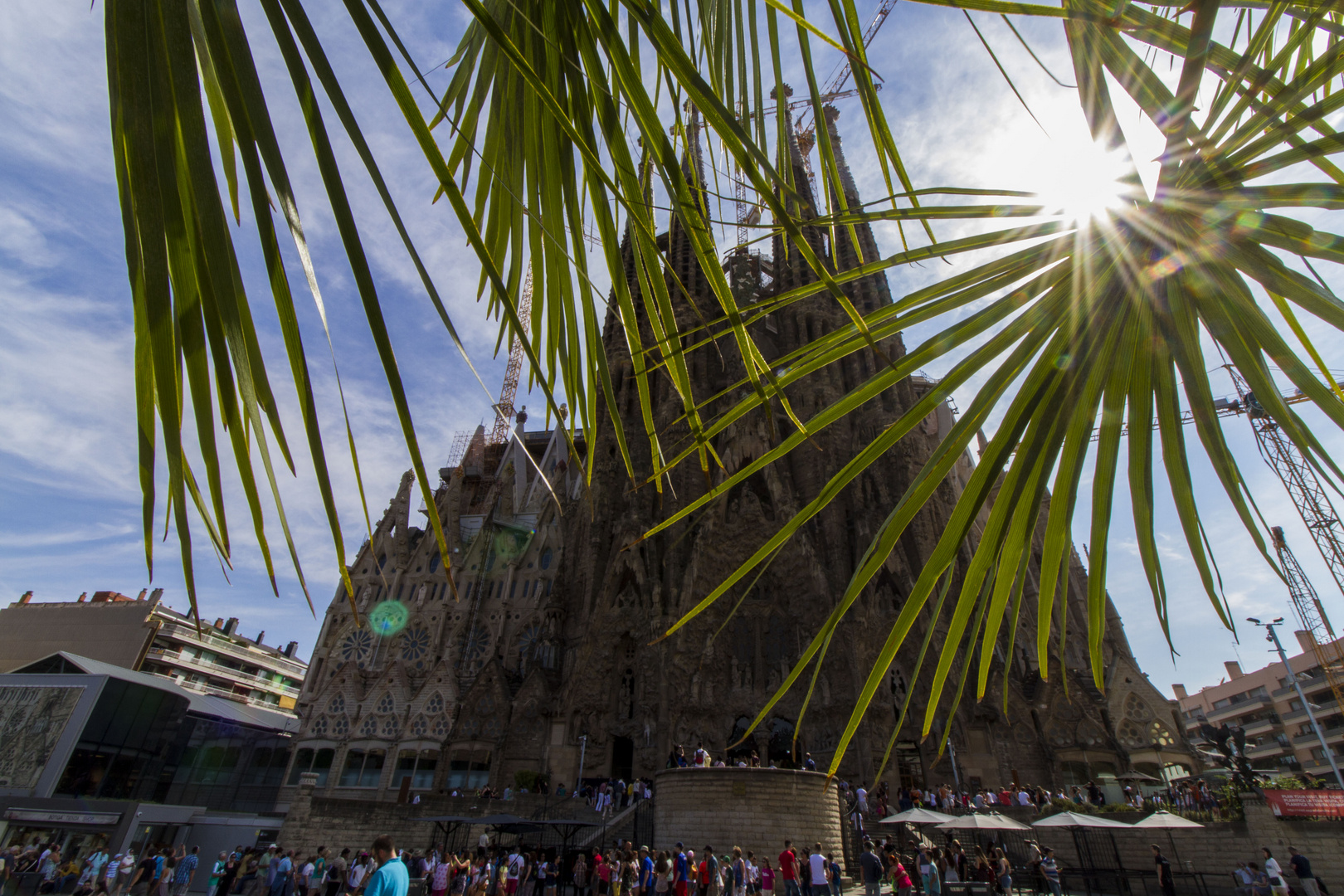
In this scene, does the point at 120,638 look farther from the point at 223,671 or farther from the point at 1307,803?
the point at 1307,803

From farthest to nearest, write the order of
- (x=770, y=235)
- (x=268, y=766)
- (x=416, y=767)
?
(x=268, y=766)
(x=416, y=767)
(x=770, y=235)

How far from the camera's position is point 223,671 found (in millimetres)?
49531

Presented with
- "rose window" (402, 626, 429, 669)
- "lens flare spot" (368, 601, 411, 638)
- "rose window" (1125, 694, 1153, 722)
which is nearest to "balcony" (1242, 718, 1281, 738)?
"rose window" (1125, 694, 1153, 722)

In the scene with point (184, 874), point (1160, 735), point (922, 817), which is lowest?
point (184, 874)

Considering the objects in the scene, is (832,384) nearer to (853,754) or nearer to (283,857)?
(853,754)

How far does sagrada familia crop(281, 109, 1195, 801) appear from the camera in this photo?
76.9ft

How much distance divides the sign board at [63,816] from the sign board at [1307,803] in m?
26.6

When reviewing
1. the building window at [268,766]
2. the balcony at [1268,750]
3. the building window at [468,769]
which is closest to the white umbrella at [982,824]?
the building window at [468,769]

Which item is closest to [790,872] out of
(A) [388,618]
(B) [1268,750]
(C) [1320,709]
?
(A) [388,618]

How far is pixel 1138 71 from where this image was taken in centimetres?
137

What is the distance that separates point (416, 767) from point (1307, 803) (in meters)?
27.5

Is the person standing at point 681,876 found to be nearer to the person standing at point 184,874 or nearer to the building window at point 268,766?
the person standing at point 184,874

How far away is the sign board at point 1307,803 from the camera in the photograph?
513 inches

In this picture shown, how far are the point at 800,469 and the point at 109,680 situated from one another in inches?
989
